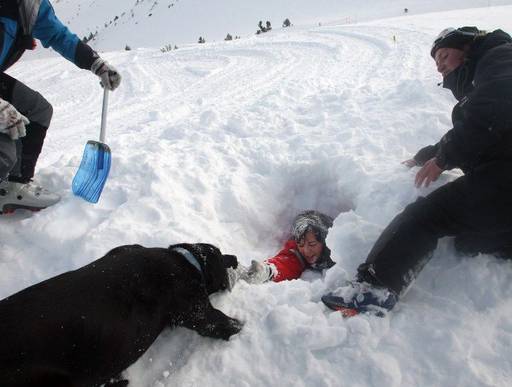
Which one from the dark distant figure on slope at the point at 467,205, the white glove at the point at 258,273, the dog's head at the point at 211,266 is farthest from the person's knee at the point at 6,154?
the dark distant figure on slope at the point at 467,205

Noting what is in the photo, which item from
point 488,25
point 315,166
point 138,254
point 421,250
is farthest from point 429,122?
point 488,25

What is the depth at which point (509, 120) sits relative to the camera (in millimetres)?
1824

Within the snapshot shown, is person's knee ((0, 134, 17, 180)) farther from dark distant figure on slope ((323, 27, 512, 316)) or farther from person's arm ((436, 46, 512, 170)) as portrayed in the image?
person's arm ((436, 46, 512, 170))

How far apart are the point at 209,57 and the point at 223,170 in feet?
19.2

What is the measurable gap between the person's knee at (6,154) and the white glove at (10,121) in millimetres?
57

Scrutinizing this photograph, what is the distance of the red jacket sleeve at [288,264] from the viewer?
9.14 feet

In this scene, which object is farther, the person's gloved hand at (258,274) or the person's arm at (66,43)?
the person's arm at (66,43)

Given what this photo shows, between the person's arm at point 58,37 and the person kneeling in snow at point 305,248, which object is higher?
the person's arm at point 58,37

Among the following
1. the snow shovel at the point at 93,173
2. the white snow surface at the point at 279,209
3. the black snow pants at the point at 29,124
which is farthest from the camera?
the snow shovel at the point at 93,173

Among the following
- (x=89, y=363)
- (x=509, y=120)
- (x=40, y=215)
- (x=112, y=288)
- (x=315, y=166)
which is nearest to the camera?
(x=89, y=363)

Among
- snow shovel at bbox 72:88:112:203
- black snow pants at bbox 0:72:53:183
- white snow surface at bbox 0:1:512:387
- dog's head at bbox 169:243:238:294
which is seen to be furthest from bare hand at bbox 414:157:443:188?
black snow pants at bbox 0:72:53:183

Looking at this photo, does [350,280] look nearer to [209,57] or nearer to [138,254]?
[138,254]

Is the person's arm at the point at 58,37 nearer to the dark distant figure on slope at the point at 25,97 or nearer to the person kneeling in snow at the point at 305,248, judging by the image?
the dark distant figure on slope at the point at 25,97

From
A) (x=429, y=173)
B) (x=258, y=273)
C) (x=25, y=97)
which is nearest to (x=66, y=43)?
(x=25, y=97)
